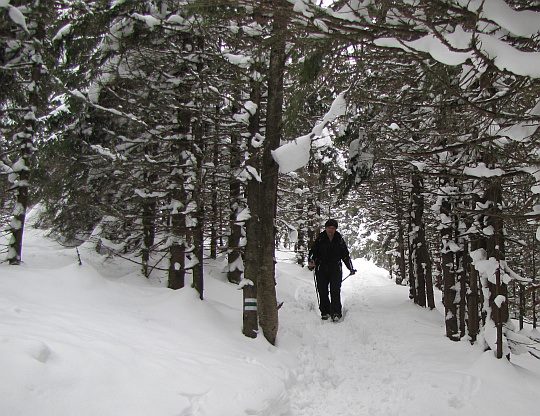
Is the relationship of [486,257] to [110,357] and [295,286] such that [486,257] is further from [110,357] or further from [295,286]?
[295,286]

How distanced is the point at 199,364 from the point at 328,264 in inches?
210

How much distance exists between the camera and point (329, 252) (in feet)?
29.6

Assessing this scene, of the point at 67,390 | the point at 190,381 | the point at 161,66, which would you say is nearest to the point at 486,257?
the point at 190,381

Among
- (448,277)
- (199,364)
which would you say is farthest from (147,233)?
(448,277)

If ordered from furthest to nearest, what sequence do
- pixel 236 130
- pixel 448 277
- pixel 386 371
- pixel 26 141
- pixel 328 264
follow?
pixel 328 264
pixel 26 141
pixel 448 277
pixel 236 130
pixel 386 371

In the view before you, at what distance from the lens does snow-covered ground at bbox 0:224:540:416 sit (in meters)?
2.98

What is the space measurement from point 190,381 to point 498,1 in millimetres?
4238

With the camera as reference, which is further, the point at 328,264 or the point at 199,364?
the point at 328,264

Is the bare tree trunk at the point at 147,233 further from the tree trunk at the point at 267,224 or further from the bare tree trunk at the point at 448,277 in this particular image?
the bare tree trunk at the point at 448,277

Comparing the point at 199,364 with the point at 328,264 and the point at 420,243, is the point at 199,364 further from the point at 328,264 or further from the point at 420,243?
the point at 420,243

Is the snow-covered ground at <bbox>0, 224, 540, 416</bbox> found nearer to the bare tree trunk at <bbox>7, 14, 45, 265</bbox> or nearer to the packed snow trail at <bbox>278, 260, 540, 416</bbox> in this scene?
the packed snow trail at <bbox>278, 260, 540, 416</bbox>

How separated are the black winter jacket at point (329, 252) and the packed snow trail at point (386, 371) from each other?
1482 mm

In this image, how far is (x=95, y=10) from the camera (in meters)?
6.67

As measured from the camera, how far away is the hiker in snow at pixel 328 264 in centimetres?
870
